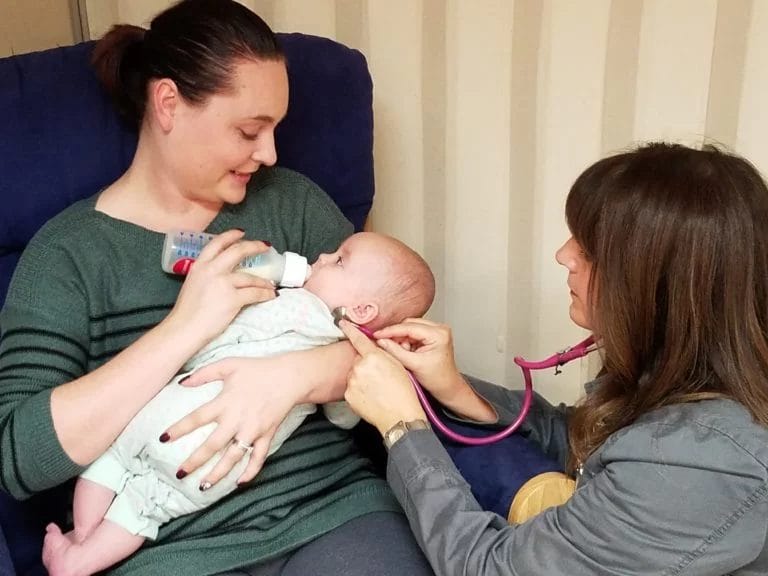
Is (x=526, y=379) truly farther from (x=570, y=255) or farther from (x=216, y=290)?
(x=216, y=290)

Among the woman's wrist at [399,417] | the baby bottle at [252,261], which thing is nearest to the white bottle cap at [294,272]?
the baby bottle at [252,261]

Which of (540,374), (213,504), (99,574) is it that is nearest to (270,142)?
(213,504)

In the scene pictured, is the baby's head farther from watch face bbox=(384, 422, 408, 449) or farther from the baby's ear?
watch face bbox=(384, 422, 408, 449)

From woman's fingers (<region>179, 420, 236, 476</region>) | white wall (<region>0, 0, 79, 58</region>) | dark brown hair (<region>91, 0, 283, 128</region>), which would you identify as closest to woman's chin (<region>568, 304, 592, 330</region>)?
woman's fingers (<region>179, 420, 236, 476</region>)

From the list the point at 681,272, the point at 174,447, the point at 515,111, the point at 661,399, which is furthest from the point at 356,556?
the point at 515,111

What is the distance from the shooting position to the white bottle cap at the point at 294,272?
1.45 metres

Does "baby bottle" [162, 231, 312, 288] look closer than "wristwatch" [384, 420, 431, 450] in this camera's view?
No

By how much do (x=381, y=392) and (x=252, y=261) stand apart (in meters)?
0.33

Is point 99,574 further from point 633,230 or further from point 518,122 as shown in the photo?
point 518,122

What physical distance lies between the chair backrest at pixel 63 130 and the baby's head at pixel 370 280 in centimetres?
38

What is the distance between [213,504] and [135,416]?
198 mm

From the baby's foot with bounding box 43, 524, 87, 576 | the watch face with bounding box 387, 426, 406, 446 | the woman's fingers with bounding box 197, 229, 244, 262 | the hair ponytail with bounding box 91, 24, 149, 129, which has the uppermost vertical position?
the hair ponytail with bounding box 91, 24, 149, 129

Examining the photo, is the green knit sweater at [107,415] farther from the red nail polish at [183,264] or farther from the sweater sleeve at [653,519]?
the sweater sleeve at [653,519]

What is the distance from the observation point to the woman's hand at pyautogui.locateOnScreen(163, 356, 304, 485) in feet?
4.05
